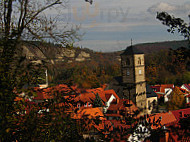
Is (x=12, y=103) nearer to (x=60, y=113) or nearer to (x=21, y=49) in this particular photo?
(x=60, y=113)

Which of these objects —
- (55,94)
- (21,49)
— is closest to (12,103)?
(55,94)

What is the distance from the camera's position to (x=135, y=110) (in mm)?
3457

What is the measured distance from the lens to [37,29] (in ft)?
17.8

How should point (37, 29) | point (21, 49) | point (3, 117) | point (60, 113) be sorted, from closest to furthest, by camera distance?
1. point (3, 117)
2. point (60, 113)
3. point (21, 49)
4. point (37, 29)

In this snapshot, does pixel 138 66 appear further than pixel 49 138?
Yes

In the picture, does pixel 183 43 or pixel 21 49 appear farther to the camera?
pixel 21 49

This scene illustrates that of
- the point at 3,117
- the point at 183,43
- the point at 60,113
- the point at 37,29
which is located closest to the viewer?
the point at 3,117

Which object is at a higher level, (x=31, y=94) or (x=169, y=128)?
(x=31, y=94)

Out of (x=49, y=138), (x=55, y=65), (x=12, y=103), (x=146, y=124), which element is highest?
(x=55, y=65)

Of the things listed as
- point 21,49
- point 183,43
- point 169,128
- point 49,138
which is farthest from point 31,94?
point 183,43

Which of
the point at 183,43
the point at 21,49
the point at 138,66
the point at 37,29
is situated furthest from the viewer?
the point at 138,66

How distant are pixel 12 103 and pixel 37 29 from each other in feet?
7.21

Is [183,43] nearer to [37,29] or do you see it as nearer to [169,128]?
[169,128]

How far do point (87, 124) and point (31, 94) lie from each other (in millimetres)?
981
